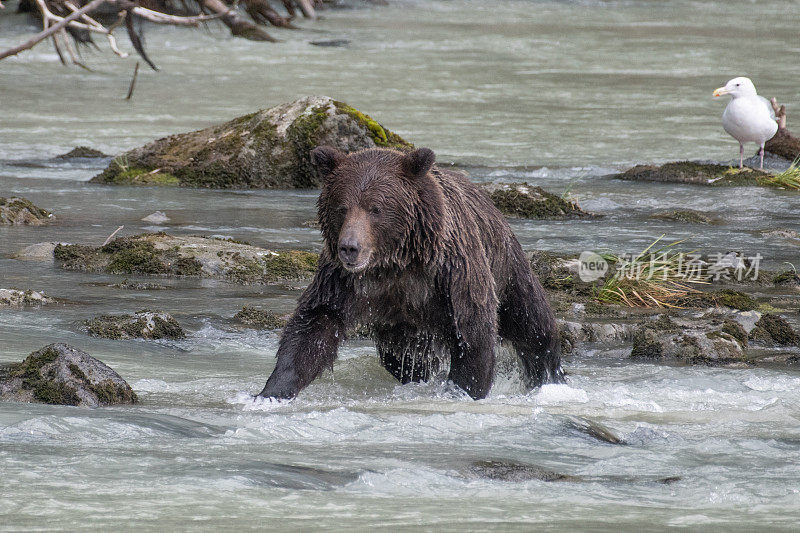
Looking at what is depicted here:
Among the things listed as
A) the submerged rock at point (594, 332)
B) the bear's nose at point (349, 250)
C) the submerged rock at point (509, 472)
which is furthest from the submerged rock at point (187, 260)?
the submerged rock at point (509, 472)

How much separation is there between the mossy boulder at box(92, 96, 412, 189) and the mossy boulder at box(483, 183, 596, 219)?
2.02 metres

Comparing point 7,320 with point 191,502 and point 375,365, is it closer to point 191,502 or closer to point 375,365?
point 375,365

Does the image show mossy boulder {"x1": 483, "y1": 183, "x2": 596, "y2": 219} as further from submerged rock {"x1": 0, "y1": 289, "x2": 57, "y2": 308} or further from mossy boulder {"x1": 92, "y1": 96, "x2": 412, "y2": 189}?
submerged rock {"x1": 0, "y1": 289, "x2": 57, "y2": 308}

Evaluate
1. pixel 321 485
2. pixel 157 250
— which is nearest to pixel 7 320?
pixel 157 250

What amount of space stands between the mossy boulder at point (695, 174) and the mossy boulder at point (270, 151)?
3474 millimetres

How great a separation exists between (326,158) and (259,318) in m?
2.71

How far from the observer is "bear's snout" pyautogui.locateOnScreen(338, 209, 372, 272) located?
6199mm

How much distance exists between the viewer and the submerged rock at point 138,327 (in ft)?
27.3

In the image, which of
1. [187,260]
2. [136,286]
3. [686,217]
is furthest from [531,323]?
[686,217]

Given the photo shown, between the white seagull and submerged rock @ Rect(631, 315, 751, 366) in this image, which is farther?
the white seagull

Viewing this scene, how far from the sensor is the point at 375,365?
812 cm

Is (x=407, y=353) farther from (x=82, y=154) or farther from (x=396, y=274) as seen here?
(x=82, y=154)

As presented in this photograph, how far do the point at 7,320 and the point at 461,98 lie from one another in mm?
17948

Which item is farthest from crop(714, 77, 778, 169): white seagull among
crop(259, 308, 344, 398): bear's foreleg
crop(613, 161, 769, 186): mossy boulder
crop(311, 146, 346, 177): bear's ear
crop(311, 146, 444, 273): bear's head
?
crop(259, 308, 344, 398): bear's foreleg
